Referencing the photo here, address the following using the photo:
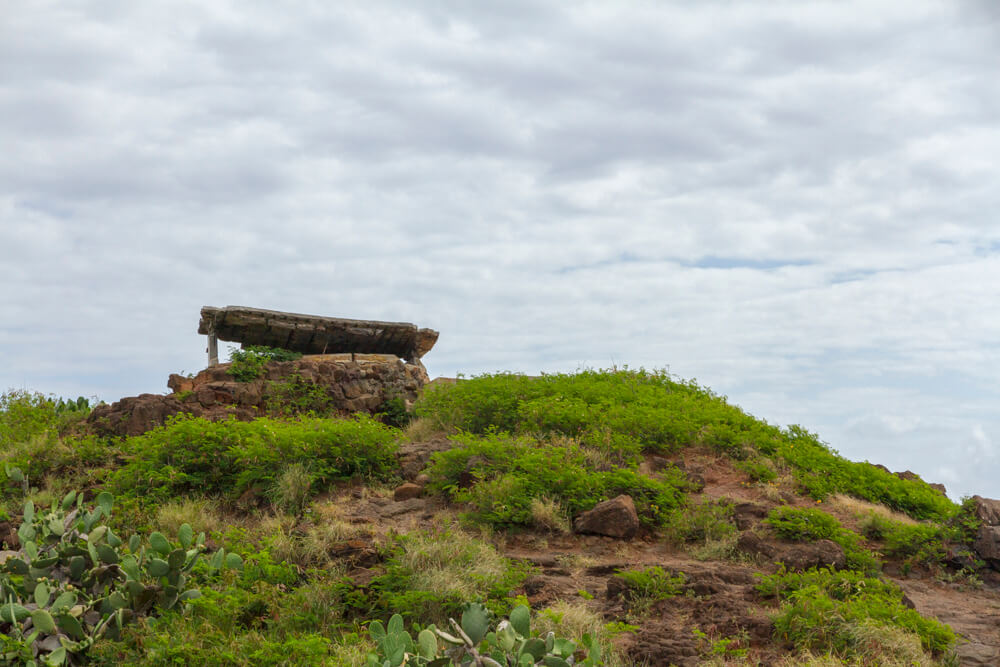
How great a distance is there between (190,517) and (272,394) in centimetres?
462

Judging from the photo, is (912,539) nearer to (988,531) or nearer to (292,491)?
(988,531)

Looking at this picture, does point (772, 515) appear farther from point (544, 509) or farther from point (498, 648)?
point (498, 648)

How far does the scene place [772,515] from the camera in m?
9.12

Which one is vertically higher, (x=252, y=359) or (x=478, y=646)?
(x=252, y=359)

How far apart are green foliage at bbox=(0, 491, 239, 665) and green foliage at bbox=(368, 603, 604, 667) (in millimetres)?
2480

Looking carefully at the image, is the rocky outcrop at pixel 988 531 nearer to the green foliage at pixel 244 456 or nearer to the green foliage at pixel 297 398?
the green foliage at pixel 244 456

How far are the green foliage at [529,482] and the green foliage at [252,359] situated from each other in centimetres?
529

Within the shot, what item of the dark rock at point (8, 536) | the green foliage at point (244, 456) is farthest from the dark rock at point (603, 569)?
the dark rock at point (8, 536)

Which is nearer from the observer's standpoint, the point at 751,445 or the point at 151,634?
the point at 151,634

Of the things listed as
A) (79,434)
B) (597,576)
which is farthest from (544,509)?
(79,434)

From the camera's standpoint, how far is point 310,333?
16922mm

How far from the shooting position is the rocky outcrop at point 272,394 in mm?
12664

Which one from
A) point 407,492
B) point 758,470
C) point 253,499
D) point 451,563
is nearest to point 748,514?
point 758,470

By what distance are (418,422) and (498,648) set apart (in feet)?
25.7
